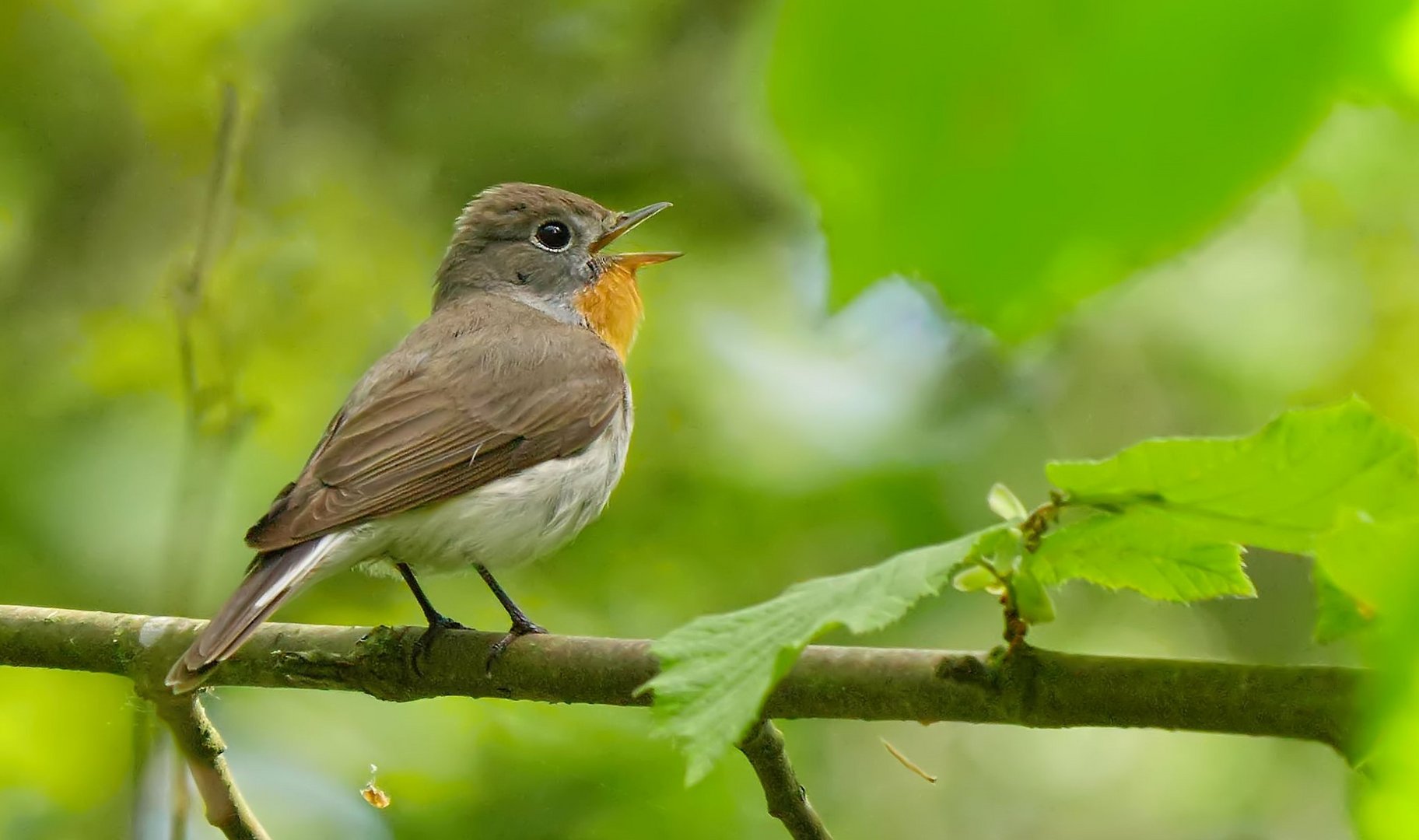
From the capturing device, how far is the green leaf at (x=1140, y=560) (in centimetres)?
141

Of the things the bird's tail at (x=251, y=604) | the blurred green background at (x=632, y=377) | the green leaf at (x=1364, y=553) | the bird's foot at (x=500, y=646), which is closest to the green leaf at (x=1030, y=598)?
the green leaf at (x=1364, y=553)

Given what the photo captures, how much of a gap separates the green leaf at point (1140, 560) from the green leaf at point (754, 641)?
0.12 metres

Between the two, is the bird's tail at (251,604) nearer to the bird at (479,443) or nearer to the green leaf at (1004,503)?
the bird at (479,443)

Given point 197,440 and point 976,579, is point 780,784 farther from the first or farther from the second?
point 197,440

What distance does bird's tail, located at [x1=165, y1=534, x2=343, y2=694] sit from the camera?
260 cm

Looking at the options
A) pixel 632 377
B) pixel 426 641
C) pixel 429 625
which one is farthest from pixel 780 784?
pixel 632 377

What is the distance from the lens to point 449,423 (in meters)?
3.85

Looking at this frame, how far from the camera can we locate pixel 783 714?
7.01 ft

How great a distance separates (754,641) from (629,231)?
12.8ft

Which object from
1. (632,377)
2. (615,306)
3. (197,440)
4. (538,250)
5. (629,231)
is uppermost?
(629,231)

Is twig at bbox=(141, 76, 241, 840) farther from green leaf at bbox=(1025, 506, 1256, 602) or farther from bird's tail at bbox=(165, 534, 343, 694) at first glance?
green leaf at bbox=(1025, 506, 1256, 602)

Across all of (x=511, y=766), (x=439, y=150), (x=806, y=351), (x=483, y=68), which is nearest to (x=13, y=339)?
(x=439, y=150)

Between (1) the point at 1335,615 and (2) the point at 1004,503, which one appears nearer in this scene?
(1) the point at 1335,615

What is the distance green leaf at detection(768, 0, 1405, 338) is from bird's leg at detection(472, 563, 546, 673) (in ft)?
7.33
